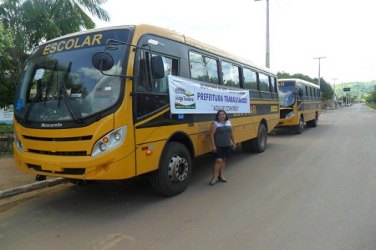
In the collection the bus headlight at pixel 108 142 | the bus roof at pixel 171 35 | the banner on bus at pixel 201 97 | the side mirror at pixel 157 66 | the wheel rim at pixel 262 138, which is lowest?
the wheel rim at pixel 262 138

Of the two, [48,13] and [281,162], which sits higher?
[48,13]

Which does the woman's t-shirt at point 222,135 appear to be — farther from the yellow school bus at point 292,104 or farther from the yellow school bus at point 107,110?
the yellow school bus at point 292,104

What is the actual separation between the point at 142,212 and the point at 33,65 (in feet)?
10.4

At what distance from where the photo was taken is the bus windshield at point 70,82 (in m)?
5.40

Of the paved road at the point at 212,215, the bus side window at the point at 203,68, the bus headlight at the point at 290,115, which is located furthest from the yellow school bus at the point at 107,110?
the bus headlight at the point at 290,115

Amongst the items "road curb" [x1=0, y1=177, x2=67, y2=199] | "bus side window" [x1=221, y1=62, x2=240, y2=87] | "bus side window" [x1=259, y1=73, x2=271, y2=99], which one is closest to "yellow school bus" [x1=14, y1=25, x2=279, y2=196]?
"road curb" [x1=0, y1=177, x2=67, y2=199]

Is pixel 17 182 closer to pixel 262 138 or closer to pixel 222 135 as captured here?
pixel 222 135

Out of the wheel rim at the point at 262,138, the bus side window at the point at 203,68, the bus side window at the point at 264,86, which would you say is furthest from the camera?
the bus side window at the point at 264,86

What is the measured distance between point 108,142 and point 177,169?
1.68 metres

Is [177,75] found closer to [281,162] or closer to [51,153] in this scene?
[51,153]

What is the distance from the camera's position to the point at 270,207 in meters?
5.82

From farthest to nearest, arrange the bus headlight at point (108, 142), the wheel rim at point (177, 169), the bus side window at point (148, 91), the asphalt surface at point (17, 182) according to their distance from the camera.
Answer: the asphalt surface at point (17, 182), the wheel rim at point (177, 169), the bus side window at point (148, 91), the bus headlight at point (108, 142)

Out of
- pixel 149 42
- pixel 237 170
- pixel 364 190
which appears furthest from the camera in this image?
pixel 237 170

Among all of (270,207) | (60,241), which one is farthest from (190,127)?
(60,241)
